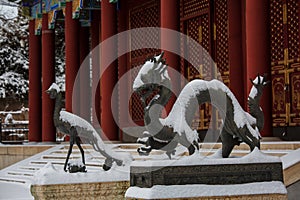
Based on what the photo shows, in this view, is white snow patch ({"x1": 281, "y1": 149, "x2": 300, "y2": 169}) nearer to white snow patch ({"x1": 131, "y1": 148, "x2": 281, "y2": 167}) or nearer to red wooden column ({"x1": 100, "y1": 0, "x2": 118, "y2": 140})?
white snow patch ({"x1": 131, "y1": 148, "x2": 281, "y2": 167})

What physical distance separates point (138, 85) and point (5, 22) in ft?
104

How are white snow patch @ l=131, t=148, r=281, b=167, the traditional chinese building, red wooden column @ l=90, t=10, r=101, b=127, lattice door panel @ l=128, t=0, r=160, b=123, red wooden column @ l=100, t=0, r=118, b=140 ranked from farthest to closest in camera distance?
red wooden column @ l=90, t=10, r=101, b=127, lattice door panel @ l=128, t=0, r=160, b=123, red wooden column @ l=100, t=0, r=118, b=140, the traditional chinese building, white snow patch @ l=131, t=148, r=281, b=167

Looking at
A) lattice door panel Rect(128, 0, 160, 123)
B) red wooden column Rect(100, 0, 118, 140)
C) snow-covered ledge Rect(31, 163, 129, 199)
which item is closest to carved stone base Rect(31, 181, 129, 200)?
snow-covered ledge Rect(31, 163, 129, 199)

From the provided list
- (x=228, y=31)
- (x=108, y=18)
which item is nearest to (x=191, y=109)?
(x=228, y=31)

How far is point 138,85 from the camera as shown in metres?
6.56

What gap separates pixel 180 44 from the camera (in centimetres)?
1344

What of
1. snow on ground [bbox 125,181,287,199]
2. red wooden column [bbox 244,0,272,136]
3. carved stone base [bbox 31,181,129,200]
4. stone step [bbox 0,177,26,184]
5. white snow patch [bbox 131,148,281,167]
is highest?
red wooden column [bbox 244,0,272,136]

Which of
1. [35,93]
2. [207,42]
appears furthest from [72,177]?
[35,93]

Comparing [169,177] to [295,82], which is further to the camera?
[295,82]

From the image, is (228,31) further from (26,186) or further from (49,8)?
(49,8)

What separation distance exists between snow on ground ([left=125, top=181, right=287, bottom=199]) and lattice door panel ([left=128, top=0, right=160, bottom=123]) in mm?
11368

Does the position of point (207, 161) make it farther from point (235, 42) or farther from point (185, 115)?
point (235, 42)

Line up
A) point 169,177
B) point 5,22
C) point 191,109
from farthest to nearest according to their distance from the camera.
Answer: point 5,22
point 191,109
point 169,177

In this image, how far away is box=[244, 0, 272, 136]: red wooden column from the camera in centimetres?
1027
